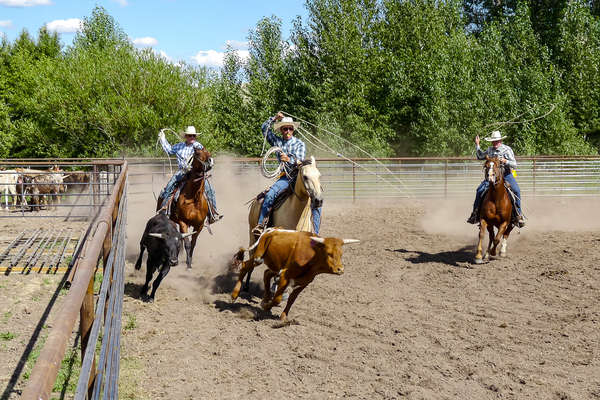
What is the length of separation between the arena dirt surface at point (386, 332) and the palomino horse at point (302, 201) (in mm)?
955

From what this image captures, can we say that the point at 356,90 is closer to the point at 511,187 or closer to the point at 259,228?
the point at 511,187

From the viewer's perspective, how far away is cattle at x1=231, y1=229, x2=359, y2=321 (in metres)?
6.08

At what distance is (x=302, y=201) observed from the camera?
714 cm

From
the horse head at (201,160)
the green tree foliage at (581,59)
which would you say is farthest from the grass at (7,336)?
the green tree foliage at (581,59)

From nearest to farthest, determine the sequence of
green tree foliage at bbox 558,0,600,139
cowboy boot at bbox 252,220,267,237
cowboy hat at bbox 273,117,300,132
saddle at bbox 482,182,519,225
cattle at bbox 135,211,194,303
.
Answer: cattle at bbox 135,211,194,303 < cowboy boot at bbox 252,220,267,237 < cowboy hat at bbox 273,117,300,132 < saddle at bbox 482,182,519,225 < green tree foliage at bbox 558,0,600,139

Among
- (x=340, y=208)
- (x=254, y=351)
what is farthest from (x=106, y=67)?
(x=254, y=351)

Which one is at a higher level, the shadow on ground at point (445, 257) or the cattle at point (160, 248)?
the cattle at point (160, 248)

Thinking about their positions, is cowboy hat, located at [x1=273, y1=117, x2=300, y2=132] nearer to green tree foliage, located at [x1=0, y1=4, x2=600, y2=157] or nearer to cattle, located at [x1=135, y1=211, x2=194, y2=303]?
cattle, located at [x1=135, y1=211, x2=194, y2=303]

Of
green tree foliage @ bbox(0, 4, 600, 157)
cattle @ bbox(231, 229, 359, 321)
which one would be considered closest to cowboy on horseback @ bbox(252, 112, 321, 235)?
cattle @ bbox(231, 229, 359, 321)

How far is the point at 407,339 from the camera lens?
5902 mm

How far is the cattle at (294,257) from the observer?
6.08m

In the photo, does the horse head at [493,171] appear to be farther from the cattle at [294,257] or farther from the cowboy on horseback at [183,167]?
the cowboy on horseback at [183,167]

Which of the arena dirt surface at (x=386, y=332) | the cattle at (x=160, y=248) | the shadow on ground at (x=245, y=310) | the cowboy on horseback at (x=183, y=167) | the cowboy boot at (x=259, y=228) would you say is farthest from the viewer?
the cowboy on horseback at (x=183, y=167)

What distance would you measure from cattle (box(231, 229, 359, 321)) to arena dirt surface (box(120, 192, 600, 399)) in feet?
1.13
